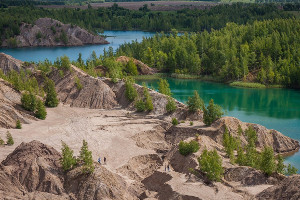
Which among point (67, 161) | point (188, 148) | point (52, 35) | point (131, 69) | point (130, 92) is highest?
point (67, 161)

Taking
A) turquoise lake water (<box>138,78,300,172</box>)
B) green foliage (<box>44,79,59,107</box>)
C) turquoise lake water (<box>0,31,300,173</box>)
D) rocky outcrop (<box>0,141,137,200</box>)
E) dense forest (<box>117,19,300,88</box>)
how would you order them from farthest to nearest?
dense forest (<box>117,19,300,88</box>) → turquoise lake water (<box>138,78,300,172</box>) → turquoise lake water (<box>0,31,300,173</box>) → green foliage (<box>44,79,59,107</box>) → rocky outcrop (<box>0,141,137,200</box>)

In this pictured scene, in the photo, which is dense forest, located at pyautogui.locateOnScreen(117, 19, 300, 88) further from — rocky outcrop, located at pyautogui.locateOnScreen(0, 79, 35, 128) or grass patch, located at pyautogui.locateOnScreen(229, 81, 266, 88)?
rocky outcrop, located at pyautogui.locateOnScreen(0, 79, 35, 128)

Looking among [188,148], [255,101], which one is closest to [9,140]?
[188,148]

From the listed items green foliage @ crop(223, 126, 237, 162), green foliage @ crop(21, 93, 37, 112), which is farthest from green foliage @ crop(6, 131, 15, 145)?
green foliage @ crop(223, 126, 237, 162)

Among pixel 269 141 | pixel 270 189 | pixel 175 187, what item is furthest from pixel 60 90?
pixel 270 189

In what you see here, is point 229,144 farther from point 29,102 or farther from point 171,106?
point 29,102
